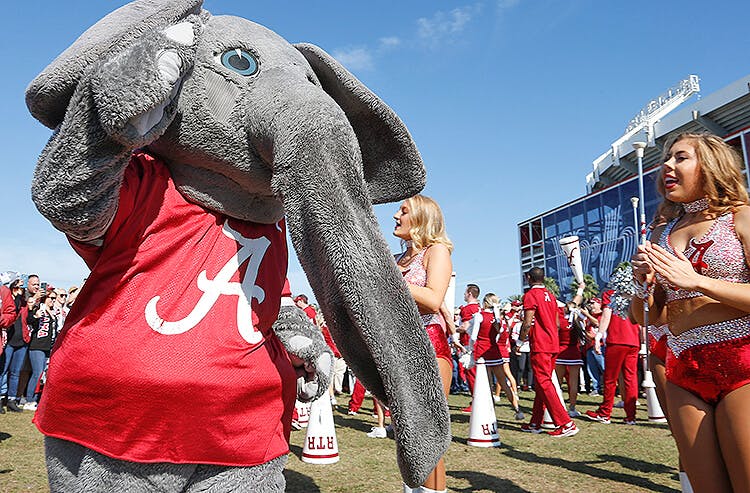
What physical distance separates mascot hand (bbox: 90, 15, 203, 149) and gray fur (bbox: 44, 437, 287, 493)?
0.76m

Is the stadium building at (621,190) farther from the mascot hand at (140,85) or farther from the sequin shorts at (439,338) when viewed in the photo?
the mascot hand at (140,85)

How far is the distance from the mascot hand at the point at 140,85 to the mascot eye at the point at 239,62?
0.23 m

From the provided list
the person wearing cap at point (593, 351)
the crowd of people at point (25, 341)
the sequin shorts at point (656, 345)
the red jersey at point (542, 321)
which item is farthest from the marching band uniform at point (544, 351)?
the crowd of people at point (25, 341)

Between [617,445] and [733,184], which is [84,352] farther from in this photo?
[617,445]

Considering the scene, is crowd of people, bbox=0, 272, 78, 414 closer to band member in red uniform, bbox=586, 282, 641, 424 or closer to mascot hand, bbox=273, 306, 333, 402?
mascot hand, bbox=273, 306, 333, 402

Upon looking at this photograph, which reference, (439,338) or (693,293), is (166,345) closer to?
(693,293)

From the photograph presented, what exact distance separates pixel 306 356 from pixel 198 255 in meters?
0.49

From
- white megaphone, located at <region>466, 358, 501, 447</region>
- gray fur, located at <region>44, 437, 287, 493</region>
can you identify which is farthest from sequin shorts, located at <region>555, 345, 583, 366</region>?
gray fur, located at <region>44, 437, 287, 493</region>

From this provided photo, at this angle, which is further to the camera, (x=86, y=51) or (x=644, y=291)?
(x=644, y=291)

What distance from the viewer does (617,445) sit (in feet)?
21.4

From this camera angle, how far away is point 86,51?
4.25 ft

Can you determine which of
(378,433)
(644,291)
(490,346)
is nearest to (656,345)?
(644,291)

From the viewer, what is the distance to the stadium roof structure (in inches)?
1307

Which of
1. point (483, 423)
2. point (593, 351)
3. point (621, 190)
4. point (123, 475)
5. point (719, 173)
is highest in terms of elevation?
point (621, 190)
